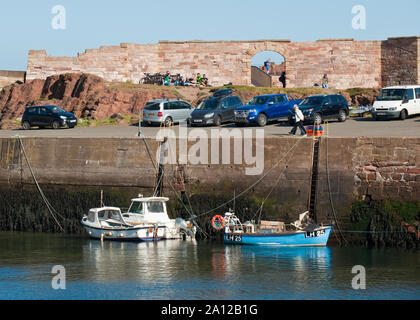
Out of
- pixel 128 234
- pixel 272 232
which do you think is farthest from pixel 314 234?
pixel 128 234

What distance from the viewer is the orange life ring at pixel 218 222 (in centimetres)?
2923

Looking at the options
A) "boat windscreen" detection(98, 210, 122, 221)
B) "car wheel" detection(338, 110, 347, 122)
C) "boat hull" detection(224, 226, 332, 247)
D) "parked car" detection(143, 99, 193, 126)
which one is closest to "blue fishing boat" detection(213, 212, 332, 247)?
"boat hull" detection(224, 226, 332, 247)

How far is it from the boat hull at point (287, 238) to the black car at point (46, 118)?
56.0 feet

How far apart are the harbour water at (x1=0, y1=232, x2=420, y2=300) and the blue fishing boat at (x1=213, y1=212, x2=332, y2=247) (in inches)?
A: 14.7

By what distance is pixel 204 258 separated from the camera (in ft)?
86.7

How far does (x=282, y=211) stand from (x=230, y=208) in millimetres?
2069

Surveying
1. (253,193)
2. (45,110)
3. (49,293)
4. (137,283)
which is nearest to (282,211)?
(253,193)

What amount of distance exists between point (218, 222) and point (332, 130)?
8895 mm

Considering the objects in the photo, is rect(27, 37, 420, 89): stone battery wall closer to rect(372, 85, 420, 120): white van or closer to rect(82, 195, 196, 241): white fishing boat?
rect(372, 85, 420, 120): white van

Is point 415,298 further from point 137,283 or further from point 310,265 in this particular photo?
point 137,283

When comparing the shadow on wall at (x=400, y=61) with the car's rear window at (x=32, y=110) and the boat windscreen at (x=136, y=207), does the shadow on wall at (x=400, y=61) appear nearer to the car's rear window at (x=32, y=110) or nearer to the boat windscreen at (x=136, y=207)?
the car's rear window at (x=32, y=110)

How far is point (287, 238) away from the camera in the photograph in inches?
1110

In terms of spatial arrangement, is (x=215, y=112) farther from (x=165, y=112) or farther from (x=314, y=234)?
(x=314, y=234)

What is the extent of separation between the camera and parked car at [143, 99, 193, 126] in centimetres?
4109
